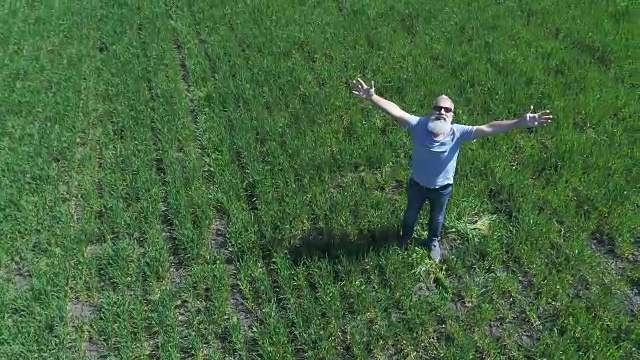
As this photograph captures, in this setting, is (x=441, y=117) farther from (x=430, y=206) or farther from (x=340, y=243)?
(x=340, y=243)

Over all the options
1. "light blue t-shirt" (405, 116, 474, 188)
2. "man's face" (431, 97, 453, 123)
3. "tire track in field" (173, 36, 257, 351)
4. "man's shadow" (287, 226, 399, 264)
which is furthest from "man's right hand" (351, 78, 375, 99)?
"tire track in field" (173, 36, 257, 351)

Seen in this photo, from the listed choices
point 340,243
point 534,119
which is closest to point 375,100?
point 534,119

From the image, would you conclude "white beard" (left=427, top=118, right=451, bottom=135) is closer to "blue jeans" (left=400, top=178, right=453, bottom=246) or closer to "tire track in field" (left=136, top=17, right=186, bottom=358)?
"blue jeans" (left=400, top=178, right=453, bottom=246)

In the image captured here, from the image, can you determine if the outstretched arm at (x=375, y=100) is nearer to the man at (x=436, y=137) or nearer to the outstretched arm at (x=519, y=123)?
the man at (x=436, y=137)

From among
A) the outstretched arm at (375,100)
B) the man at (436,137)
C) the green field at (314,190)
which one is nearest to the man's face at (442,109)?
the man at (436,137)

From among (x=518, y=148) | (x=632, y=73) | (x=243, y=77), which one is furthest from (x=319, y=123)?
(x=632, y=73)

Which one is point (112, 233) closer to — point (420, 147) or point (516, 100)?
point (420, 147)

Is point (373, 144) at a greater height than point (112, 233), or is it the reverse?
point (373, 144)
